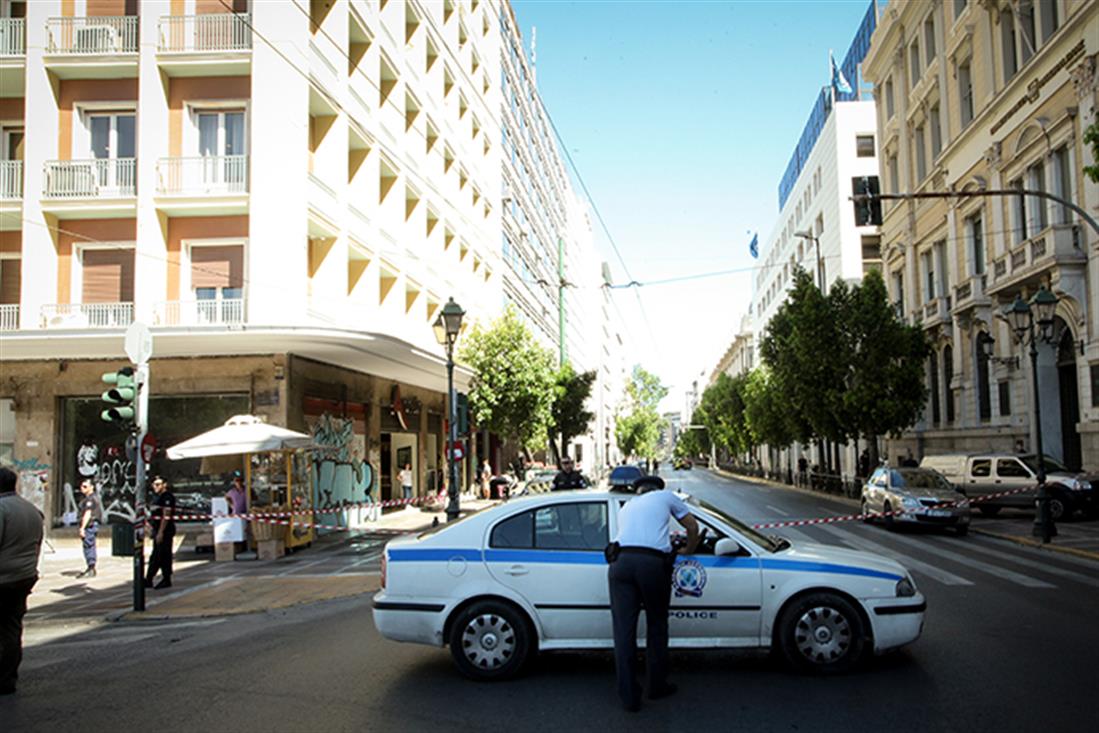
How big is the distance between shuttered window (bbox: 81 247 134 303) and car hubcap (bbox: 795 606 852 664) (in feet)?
60.2

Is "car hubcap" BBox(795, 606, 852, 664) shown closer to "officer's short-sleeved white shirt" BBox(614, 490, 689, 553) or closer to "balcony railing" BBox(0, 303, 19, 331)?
"officer's short-sleeved white shirt" BBox(614, 490, 689, 553)

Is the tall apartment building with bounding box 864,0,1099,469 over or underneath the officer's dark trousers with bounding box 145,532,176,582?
over

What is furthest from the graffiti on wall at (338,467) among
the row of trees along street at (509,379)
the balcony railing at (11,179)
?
the balcony railing at (11,179)

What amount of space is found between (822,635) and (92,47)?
2131 centimetres

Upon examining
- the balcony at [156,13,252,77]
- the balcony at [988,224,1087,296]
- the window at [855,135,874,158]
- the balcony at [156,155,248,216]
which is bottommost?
the balcony at [988,224,1087,296]

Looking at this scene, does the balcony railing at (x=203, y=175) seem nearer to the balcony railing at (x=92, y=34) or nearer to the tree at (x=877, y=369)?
the balcony railing at (x=92, y=34)

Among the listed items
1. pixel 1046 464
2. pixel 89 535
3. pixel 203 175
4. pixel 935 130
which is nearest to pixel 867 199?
pixel 1046 464

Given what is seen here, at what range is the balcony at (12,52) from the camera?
20.7 metres

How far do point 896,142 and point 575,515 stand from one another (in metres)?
41.3

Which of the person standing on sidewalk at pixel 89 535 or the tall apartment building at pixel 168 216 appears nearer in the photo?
the person standing on sidewalk at pixel 89 535

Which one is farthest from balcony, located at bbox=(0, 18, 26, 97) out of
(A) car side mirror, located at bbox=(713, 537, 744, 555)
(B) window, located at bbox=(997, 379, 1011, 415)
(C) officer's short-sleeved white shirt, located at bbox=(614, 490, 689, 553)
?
(B) window, located at bbox=(997, 379, 1011, 415)

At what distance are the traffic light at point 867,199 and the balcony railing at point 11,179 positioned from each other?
1871cm

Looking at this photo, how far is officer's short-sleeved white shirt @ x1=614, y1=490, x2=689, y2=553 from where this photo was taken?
5.91m

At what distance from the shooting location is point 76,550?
769 inches
